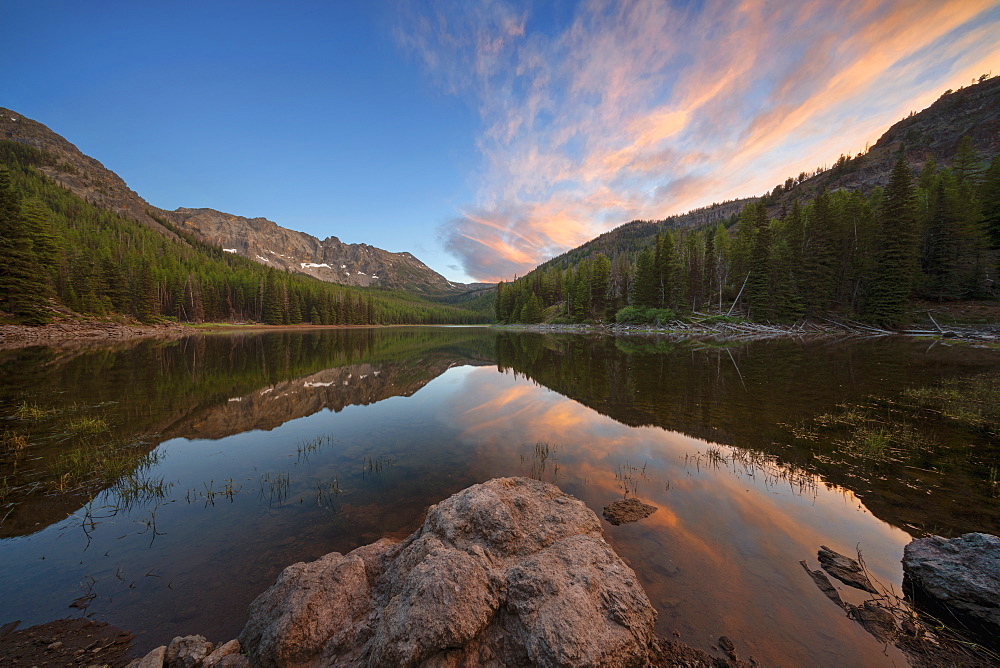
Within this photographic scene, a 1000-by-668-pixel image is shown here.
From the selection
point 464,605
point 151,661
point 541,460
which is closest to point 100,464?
point 151,661

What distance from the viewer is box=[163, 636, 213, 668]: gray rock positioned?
141 inches

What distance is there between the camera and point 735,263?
63.2 meters

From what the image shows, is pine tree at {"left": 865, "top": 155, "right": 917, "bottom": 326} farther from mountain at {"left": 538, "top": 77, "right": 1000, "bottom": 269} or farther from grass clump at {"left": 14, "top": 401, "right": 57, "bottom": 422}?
grass clump at {"left": 14, "top": 401, "right": 57, "bottom": 422}

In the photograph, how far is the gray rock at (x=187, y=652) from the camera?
358 centimetres

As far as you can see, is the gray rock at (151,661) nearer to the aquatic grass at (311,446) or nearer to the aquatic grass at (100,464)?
the aquatic grass at (311,446)

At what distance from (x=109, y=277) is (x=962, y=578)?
111m

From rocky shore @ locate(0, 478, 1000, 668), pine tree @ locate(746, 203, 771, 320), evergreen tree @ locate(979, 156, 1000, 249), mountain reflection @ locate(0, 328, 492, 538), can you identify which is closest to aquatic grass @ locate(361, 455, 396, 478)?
rocky shore @ locate(0, 478, 1000, 668)

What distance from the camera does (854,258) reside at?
49156mm

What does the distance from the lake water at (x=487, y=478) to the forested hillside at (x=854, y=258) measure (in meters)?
38.0

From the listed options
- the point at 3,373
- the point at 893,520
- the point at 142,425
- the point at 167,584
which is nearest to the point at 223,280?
the point at 3,373

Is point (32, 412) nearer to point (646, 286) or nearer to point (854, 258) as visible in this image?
point (646, 286)

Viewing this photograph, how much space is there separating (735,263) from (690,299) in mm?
10048

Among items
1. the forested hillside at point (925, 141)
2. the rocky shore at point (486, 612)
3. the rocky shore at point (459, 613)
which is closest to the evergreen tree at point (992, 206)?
the forested hillside at point (925, 141)

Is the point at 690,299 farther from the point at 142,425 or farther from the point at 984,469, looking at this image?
the point at 142,425
